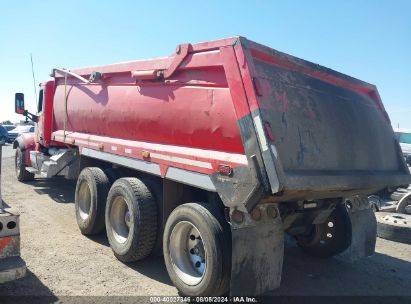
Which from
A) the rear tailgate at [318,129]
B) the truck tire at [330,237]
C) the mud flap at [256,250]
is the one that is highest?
the rear tailgate at [318,129]

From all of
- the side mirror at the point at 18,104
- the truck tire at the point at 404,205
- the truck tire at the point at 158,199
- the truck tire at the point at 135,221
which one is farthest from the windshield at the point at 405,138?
the truck tire at the point at 135,221

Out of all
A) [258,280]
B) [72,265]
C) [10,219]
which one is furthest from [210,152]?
[72,265]

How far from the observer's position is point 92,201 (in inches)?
219

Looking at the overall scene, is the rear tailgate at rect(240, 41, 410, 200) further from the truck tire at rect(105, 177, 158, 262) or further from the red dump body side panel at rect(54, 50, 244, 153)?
the truck tire at rect(105, 177, 158, 262)

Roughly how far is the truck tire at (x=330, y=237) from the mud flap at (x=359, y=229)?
76mm

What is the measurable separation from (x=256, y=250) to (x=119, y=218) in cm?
245

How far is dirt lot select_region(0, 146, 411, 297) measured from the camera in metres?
4.04

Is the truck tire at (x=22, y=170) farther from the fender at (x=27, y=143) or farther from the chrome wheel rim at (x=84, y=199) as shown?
the chrome wheel rim at (x=84, y=199)

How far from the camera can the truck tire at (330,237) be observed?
16.1 ft

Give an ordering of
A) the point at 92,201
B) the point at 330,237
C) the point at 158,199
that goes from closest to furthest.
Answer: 1. the point at 158,199
2. the point at 330,237
3. the point at 92,201

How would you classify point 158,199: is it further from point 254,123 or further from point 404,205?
point 404,205

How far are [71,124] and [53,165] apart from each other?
1252mm

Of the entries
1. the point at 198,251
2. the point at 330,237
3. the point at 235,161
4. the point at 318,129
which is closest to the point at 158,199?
the point at 198,251

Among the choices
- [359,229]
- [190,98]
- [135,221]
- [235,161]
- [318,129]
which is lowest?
[359,229]
